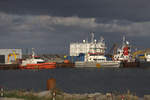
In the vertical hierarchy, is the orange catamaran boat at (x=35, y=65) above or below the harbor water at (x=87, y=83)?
above

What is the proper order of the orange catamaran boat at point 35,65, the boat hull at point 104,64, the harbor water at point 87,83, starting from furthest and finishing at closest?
the orange catamaran boat at point 35,65 → the boat hull at point 104,64 → the harbor water at point 87,83

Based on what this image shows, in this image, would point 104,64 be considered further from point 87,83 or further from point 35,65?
point 87,83

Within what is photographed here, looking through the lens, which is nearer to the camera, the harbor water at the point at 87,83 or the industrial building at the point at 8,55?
the harbor water at the point at 87,83

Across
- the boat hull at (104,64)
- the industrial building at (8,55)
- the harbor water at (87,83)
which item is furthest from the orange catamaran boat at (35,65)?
the harbor water at (87,83)

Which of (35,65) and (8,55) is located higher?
(8,55)

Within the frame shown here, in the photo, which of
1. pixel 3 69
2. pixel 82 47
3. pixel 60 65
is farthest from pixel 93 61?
pixel 82 47

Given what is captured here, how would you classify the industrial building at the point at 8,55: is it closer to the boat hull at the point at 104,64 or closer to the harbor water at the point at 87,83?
the boat hull at the point at 104,64

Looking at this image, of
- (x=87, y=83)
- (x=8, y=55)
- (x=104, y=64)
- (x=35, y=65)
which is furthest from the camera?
(x=8, y=55)

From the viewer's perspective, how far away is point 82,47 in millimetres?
151750

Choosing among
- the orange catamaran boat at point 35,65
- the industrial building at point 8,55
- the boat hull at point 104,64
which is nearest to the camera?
the boat hull at point 104,64

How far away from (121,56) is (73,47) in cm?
5760

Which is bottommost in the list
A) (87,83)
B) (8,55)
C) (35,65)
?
(87,83)

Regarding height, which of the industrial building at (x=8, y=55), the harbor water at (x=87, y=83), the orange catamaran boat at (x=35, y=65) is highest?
the industrial building at (x=8, y=55)

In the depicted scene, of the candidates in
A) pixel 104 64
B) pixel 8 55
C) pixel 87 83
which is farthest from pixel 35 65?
pixel 87 83
